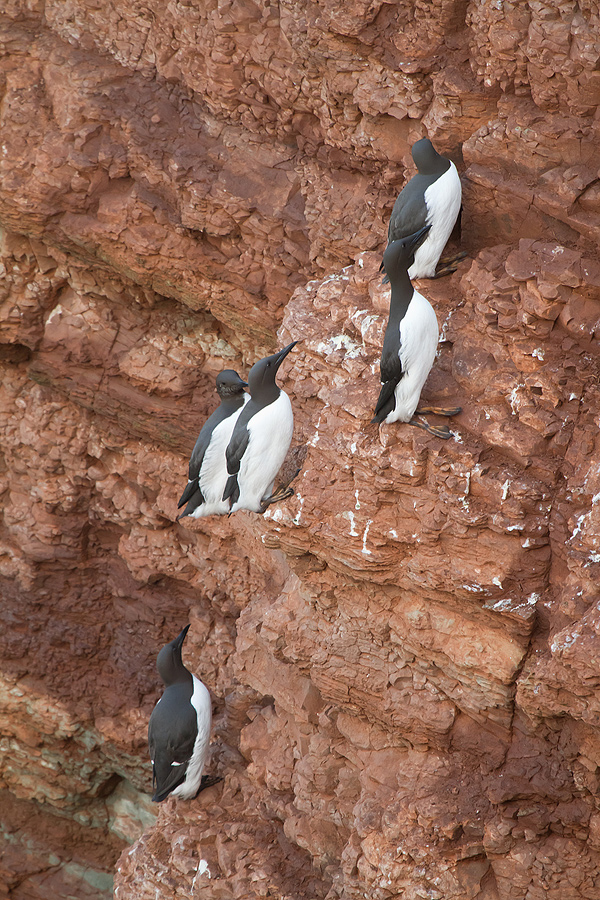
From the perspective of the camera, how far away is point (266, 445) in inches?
202

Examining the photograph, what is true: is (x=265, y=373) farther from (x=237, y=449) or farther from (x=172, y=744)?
(x=172, y=744)

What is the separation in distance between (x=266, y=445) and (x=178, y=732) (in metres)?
2.61

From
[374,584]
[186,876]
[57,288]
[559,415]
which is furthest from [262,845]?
[57,288]

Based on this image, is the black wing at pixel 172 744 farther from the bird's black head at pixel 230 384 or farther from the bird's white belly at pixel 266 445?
the bird's black head at pixel 230 384

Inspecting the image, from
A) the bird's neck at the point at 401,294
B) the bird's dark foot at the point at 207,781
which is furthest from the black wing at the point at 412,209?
the bird's dark foot at the point at 207,781

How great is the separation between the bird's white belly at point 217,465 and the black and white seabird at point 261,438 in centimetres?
49

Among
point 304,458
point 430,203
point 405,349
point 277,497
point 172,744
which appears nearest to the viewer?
point 405,349

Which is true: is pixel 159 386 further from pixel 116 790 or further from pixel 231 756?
pixel 116 790

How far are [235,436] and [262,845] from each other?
2.94 meters

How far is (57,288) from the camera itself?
8.52 meters

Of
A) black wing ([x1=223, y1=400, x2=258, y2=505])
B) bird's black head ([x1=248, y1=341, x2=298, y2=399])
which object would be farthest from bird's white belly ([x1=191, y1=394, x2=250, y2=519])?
bird's black head ([x1=248, y1=341, x2=298, y2=399])

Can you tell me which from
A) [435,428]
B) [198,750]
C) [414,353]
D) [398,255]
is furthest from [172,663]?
[398,255]

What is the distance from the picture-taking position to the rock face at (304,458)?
458 cm

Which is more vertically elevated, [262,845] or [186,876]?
[262,845]
